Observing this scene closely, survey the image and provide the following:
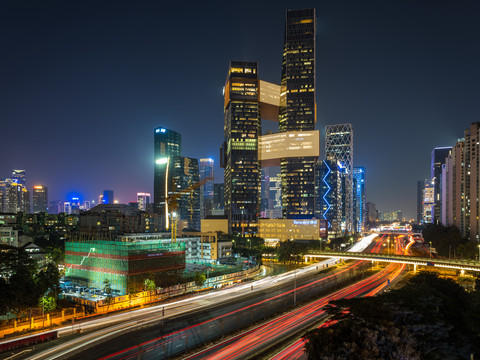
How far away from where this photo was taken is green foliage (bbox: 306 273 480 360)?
22141mm

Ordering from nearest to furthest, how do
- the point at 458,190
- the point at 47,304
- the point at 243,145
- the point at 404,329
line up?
the point at 404,329, the point at 47,304, the point at 458,190, the point at 243,145

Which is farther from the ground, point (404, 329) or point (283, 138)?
point (283, 138)

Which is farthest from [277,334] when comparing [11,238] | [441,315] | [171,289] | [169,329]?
[11,238]

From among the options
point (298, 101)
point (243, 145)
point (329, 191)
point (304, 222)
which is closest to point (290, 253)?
point (304, 222)

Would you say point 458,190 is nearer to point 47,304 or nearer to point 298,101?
point 298,101

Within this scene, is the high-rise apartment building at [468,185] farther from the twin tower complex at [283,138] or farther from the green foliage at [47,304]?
the green foliage at [47,304]

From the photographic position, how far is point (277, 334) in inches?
1471

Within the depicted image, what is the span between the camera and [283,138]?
170 metres

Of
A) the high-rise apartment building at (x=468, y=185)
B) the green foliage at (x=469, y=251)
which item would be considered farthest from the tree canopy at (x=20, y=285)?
the high-rise apartment building at (x=468, y=185)

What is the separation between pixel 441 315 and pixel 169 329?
2919cm

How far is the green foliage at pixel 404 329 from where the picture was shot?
2214cm

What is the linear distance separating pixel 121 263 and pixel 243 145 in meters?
121

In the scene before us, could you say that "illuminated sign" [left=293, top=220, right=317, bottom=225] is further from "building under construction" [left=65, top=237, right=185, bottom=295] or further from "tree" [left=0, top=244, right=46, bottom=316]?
"tree" [left=0, top=244, right=46, bottom=316]

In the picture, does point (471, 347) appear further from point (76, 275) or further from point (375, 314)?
point (76, 275)
